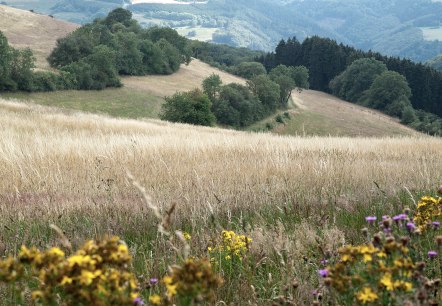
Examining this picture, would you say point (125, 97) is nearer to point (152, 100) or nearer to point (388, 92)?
point (152, 100)

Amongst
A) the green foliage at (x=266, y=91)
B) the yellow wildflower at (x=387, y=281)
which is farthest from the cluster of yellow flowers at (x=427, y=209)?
the green foliage at (x=266, y=91)

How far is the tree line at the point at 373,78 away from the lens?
4030 inches

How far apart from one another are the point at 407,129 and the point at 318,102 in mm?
23747

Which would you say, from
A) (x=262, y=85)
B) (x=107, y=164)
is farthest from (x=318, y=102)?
(x=107, y=164)

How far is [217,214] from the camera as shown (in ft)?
14.9

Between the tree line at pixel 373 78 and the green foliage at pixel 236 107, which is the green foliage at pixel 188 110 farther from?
the tree line at pixel 373 78

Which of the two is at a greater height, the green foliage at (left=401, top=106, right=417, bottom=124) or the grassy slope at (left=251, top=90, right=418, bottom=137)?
the green foliage at (left=401, top=106, right=417, bottom=124)

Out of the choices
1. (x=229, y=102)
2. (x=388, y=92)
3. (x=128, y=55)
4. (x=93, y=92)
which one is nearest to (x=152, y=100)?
(x=93, y=92)

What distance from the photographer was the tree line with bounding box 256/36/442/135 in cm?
10236

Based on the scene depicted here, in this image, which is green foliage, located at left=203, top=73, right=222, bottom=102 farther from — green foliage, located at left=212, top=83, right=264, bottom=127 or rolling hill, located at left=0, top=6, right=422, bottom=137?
rolling hill, located at left=0, top=6, right=422, bottom=137

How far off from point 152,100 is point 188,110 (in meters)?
12.4

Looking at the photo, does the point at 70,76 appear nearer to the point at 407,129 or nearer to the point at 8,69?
the point at 8,69

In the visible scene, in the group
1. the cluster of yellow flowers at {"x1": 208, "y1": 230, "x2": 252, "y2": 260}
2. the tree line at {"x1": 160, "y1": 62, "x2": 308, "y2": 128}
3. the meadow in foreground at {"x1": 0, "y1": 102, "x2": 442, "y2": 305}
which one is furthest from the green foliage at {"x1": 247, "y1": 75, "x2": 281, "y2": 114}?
the cluster of yellow flowers at {"x1": 208, "y1": 230, "x2": 252, "y2": 260}

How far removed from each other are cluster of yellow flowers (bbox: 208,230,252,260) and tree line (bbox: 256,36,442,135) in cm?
9046
